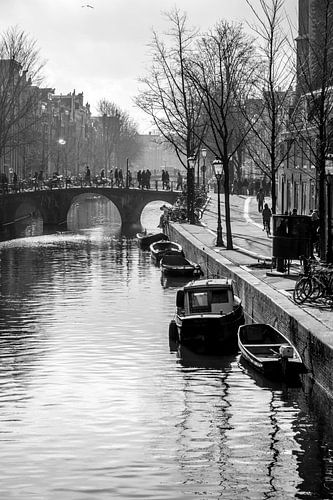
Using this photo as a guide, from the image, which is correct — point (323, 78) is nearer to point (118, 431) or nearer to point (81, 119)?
point (118, 431)

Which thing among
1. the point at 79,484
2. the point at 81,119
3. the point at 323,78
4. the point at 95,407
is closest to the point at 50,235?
the point at 323,78

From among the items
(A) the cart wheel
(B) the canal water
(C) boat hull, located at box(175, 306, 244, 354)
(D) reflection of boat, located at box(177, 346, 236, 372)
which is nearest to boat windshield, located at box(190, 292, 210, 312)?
(A) the cart wheel

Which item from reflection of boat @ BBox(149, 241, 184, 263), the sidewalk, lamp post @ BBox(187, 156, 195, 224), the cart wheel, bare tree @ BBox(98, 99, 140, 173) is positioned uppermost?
bare tree @ BBox(98, 99, 140, 173)

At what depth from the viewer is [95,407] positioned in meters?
25.1

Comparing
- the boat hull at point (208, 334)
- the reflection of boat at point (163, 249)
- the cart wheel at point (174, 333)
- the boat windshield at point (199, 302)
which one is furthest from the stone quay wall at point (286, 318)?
the reflection of boat at point (163, 249)

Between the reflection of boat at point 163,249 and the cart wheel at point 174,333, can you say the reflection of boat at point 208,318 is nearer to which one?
the cart wheel at point 174,333

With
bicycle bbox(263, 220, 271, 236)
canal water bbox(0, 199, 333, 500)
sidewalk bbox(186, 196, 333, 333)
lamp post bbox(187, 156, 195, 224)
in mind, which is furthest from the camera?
lamp post bbox(187, 156, 195, 224)

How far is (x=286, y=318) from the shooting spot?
29.5 metres

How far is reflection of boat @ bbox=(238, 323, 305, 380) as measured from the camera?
27.1 metres

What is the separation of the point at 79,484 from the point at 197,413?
5.32 meters

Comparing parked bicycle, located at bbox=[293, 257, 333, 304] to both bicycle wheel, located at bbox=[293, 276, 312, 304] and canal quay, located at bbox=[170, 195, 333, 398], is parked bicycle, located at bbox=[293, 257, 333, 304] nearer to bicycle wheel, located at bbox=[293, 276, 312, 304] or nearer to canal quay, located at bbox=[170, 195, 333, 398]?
bicycle wheel, located at bbox=[293, 276, 312, 304]

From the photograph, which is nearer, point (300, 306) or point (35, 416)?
point (35, 416)

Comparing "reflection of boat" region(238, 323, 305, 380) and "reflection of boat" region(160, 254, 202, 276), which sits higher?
"reflection of boat" region(160, 254, 202, 276)

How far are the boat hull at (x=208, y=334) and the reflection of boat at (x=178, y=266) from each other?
1821cm
